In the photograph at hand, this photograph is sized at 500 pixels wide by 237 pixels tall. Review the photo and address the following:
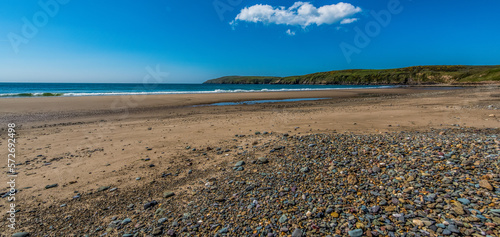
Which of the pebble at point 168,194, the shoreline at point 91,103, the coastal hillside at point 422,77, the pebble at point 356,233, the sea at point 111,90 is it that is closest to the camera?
the pebble at point 356,233

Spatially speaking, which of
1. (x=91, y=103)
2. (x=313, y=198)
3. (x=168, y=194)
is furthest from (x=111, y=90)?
(x=313, y=198)

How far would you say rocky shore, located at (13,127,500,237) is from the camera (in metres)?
3.43

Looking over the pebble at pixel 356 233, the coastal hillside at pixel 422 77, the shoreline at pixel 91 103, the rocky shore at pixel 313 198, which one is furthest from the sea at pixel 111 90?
the pebble at pixel 356 233

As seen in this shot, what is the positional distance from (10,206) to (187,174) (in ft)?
12.5

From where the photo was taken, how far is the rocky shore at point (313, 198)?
3.43m

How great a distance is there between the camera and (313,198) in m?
4.21

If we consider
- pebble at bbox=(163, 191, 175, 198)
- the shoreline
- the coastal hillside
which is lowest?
pebble at bbox=(163, 191, 175, 198)

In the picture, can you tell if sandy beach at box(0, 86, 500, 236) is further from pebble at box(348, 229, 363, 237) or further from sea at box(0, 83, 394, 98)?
sea at box(0, 83, 394, 98)

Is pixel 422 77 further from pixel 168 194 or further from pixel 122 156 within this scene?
pixel 168 194

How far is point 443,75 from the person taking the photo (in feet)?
299

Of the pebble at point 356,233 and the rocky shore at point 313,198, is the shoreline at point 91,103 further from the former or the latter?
the pebble at point 356,233

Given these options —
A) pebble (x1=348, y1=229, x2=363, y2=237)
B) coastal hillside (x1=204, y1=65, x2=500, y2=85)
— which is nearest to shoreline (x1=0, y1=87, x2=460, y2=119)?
pebble (x1=348, y1=229, x2=363, y2=237)

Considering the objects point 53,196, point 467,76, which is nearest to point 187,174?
point 53,196

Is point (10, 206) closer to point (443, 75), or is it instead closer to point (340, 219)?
point (340, 219)
